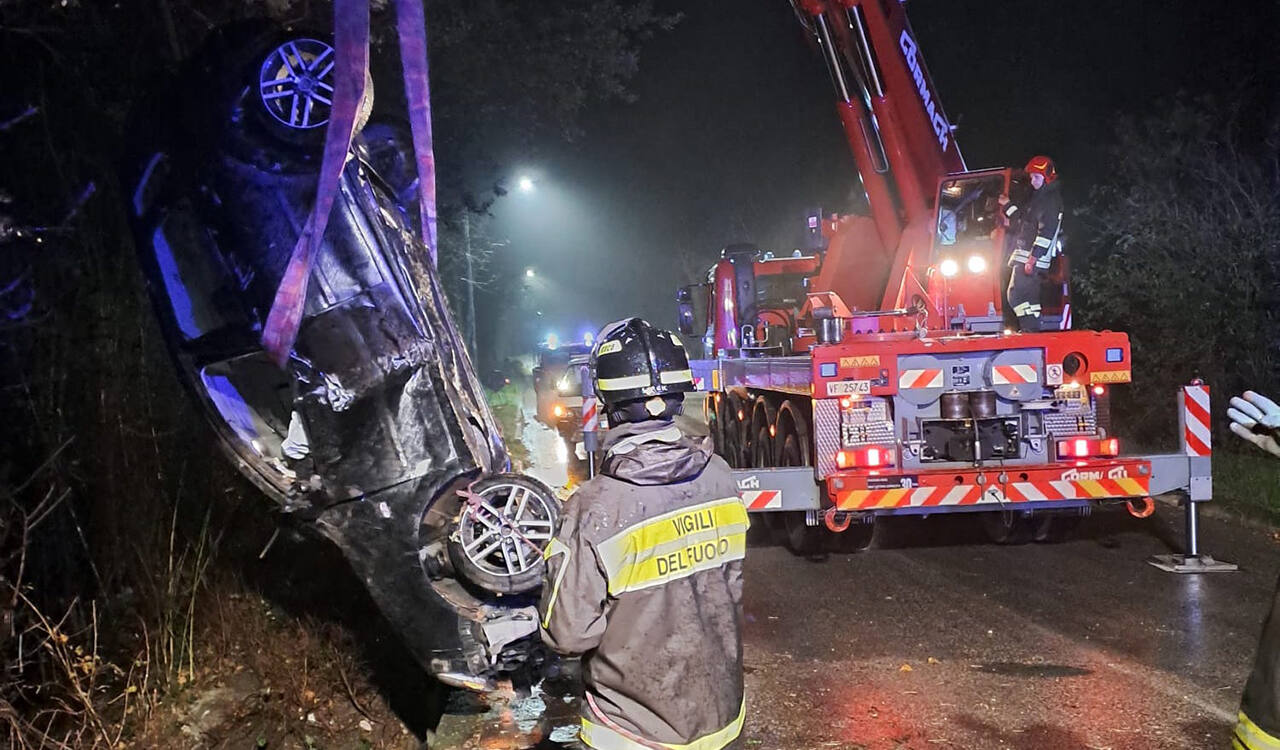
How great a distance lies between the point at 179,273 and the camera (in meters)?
4.22

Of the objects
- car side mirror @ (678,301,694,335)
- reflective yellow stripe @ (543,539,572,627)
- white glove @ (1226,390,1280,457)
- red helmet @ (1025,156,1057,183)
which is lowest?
reflective yellow stripe @ (543,539,572,627)

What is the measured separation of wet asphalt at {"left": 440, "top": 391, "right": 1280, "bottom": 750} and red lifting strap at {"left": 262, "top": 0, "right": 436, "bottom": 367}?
2325 millimetres

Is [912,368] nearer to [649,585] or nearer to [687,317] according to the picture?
[649,585]

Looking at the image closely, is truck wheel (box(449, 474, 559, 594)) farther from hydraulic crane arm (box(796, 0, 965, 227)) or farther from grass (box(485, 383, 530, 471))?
hydraulic crane arm (box(796, 0, 965, 227))

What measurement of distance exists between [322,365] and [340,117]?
924 mm

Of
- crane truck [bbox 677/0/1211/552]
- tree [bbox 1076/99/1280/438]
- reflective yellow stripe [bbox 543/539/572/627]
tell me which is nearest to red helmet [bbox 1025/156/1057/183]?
crane truck [bbox 677/0/1211/552]

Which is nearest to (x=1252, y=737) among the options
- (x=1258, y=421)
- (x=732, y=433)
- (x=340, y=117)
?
(x=1258, y=421)

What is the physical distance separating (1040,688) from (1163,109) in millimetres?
12316

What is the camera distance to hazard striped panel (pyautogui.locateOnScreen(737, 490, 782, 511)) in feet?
25.6

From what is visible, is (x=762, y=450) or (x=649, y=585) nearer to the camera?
(x=649, y=585)

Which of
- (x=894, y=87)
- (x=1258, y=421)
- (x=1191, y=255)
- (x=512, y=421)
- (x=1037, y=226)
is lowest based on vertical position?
(x=512, y=421)

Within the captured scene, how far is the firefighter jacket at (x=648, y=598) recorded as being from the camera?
266 cm

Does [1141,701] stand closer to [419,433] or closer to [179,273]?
[419,433]

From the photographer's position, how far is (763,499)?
7832 millimetres
